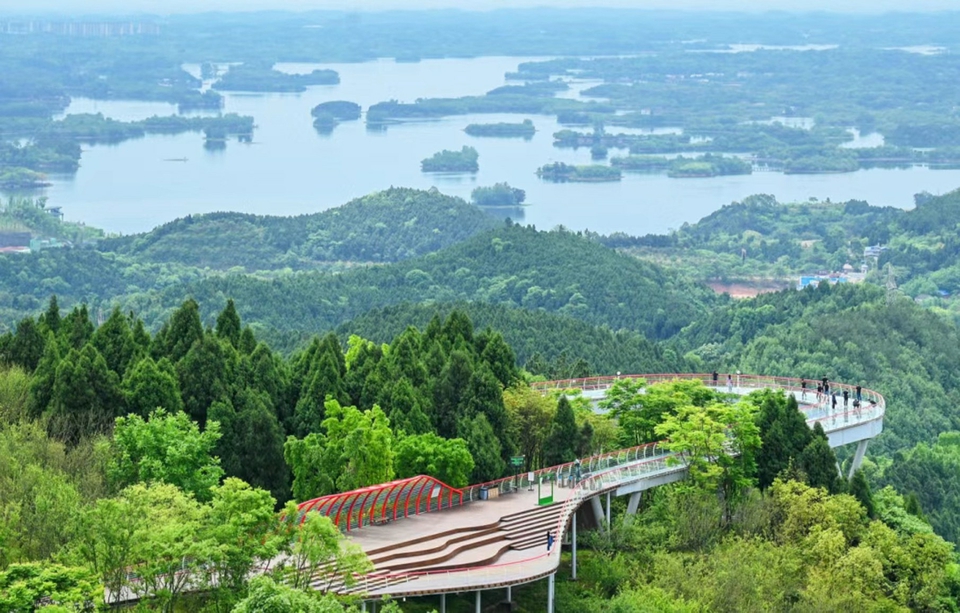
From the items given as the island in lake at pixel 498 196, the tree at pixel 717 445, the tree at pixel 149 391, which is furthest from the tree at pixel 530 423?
the island in lake at pixel 498 196

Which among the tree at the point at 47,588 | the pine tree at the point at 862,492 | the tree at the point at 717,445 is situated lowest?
the pine tree at the point at 862,492

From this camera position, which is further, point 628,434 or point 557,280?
point 557,280

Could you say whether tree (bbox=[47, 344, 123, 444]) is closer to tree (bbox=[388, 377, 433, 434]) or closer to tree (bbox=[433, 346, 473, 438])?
tree (bbox=[388, 377, 433, 434])

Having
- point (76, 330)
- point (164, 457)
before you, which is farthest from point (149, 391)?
point (76, 330)

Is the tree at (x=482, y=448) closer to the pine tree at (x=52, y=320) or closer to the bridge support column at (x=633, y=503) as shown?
the bridge support column at (x=633, y=503)

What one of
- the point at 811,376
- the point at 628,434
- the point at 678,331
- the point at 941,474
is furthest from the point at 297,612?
the point at 678,331

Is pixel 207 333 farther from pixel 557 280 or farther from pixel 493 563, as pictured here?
pixel 557 280

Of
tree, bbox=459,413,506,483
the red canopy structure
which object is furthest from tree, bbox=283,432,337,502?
tree, bbox=459,413,506,483
